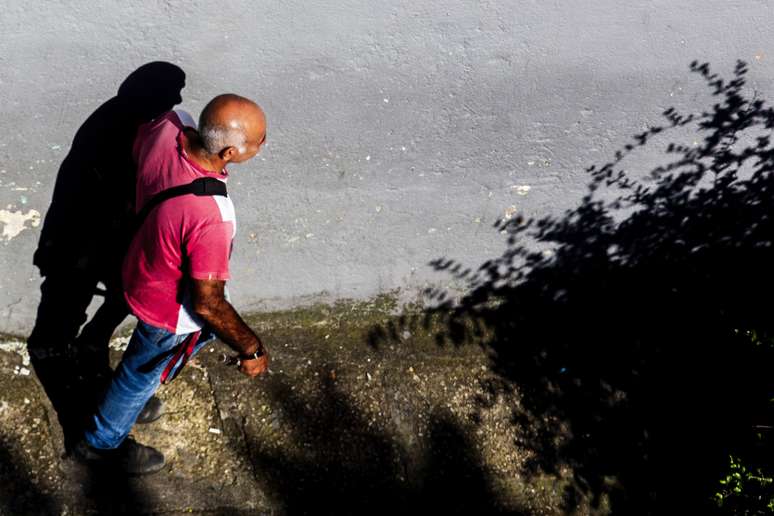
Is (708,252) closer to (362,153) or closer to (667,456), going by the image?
(667,456)

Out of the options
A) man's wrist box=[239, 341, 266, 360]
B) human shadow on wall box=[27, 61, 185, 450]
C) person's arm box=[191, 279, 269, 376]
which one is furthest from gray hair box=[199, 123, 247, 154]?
man's wrist box=[239, 341, 266, 360]

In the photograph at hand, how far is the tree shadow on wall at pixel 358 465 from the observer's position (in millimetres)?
3887

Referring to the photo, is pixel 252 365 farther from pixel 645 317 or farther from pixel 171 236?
pixel 645 317

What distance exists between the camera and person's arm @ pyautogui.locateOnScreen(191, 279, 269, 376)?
112 inches

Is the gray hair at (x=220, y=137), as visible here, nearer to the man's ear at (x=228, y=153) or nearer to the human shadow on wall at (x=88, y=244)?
the man's ear at (x=228, y=153)

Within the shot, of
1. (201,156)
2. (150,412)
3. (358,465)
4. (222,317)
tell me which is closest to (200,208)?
(201,156)

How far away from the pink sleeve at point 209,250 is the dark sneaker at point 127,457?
4.52ft

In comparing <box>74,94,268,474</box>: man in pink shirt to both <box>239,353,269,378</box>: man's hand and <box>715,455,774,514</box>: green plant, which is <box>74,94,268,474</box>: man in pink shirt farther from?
<box>715,455,774,514</box>: green plant

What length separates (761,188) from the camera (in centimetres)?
412

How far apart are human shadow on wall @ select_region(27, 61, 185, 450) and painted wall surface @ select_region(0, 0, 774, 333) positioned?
2.9 inches

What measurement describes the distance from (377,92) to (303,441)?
6.07ft

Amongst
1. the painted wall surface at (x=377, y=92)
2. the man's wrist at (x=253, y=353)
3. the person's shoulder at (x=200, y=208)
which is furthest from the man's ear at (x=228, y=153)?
the man's wrist at (x=253, y=353)

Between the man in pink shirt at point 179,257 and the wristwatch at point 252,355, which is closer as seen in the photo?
the man in pink shirt at point 179,257

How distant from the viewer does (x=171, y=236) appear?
2809 millimetres
